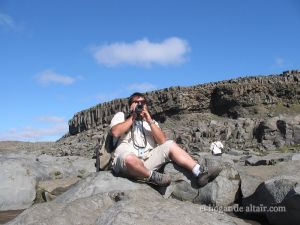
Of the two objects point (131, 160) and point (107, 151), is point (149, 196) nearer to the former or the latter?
point (131, 160)

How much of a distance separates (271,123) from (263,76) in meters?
22.0

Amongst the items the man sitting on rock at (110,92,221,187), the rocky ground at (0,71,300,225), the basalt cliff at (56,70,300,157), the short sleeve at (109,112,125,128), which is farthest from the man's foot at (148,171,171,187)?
the basalt cliff at (56,70,300,157)

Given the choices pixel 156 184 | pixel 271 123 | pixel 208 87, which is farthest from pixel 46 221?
pixel 208 87

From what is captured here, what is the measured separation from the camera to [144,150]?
788 cm

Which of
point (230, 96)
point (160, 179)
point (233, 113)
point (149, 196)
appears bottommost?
point (149, 196)

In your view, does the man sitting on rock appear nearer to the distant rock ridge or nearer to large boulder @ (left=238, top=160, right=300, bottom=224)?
large boulder @ (left=238, top=160, right=300, bottom=224)

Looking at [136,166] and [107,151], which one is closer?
[136,166]

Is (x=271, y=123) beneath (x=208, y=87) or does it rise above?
beneath

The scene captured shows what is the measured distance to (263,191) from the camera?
741 centimetres

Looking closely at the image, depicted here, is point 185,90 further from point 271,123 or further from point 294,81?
point 271,123

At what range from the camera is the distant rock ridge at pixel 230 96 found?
5869 centimetres

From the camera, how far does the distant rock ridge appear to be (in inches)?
2311

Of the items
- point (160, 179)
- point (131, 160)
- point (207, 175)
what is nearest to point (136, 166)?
point (131, 160)

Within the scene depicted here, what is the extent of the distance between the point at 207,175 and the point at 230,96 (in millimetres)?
57698
